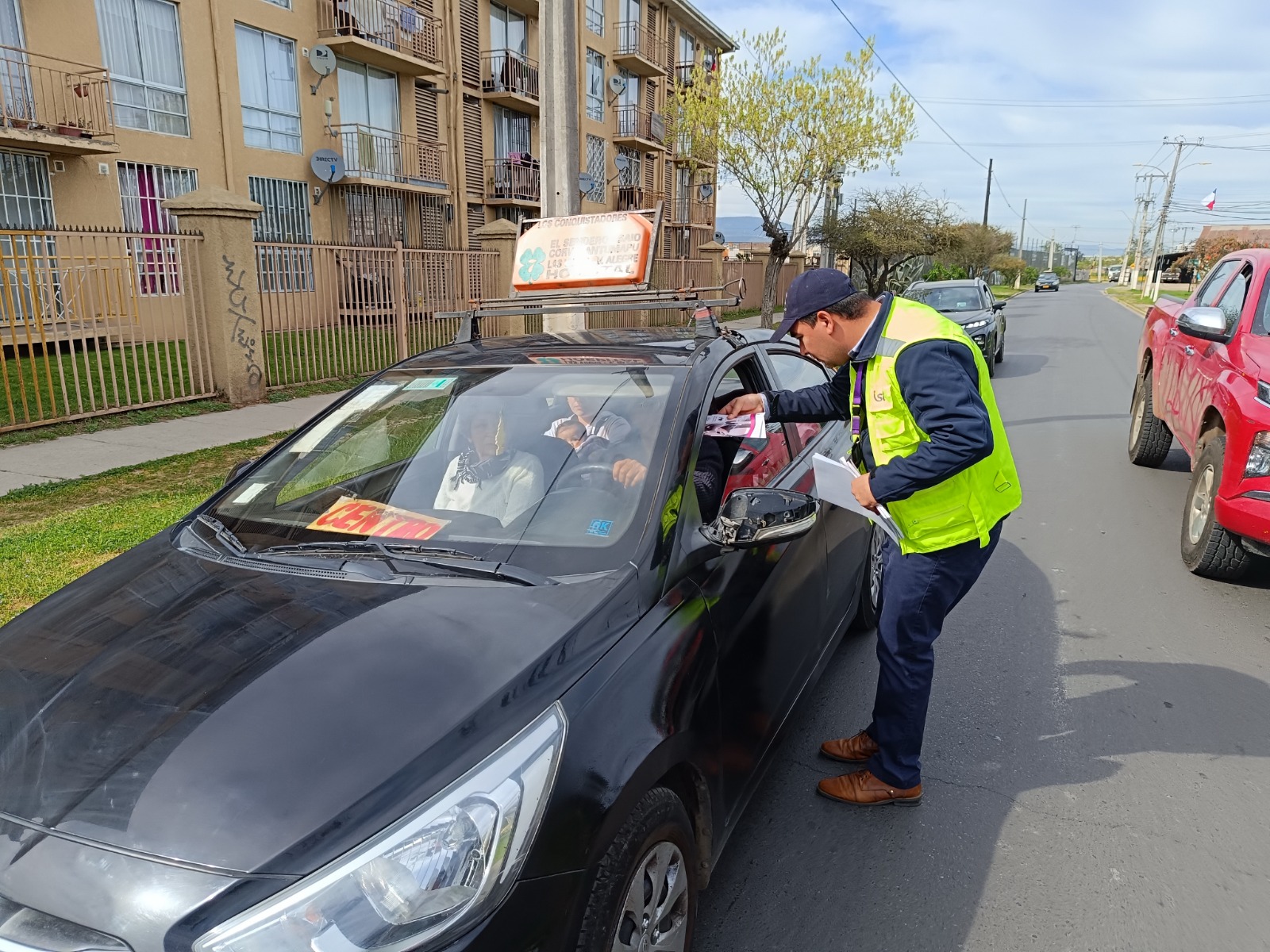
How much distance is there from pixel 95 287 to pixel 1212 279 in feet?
33.9

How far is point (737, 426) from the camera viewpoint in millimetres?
2834

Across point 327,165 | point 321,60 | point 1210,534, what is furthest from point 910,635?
point 321,60

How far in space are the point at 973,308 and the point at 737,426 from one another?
43.4 feet

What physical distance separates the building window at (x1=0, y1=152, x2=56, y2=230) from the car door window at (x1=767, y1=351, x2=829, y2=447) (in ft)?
49.6

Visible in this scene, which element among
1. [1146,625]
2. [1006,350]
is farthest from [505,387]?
[1006,350]

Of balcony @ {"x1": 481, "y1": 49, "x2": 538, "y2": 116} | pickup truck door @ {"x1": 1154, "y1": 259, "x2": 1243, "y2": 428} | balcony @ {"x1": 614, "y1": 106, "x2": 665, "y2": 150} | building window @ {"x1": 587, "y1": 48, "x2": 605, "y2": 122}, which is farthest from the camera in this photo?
balcony @ {"x1": 614, "y1": 106, "x2": 665, "y2": 150}

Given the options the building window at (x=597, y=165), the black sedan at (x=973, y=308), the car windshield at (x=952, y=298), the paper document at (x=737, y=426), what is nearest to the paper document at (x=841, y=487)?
the paper document at (x=737, y=426)

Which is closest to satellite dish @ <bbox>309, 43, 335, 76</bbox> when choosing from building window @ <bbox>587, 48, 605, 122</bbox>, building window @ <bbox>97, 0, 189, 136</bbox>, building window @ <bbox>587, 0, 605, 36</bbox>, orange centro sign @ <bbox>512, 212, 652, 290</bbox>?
building window @ <bbox>97, 0, 189, 136</bbox>

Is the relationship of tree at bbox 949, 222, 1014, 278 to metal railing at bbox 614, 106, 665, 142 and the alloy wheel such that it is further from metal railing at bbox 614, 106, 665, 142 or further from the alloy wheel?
the alloy wheel

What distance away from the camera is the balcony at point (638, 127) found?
107 ft

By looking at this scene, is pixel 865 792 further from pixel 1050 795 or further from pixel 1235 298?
pixel 1235 298

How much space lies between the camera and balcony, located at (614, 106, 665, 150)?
32.6 meters

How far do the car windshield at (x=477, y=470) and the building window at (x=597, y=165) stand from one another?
28.8 meters

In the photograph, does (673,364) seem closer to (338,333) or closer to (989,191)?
(338,333)
